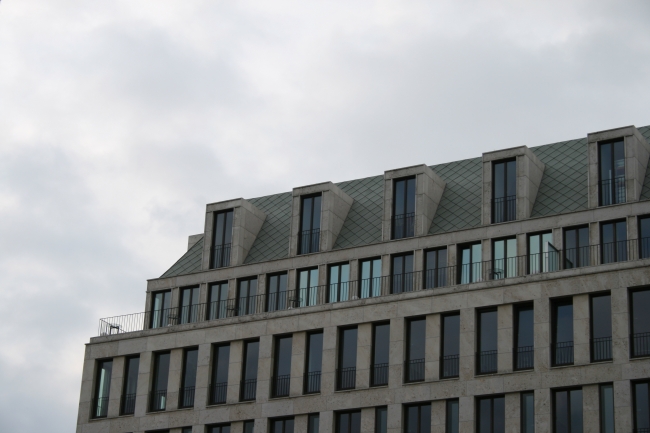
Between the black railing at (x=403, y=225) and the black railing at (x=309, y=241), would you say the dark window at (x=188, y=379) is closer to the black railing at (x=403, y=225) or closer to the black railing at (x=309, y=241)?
the black railing at (x=309, y=241)

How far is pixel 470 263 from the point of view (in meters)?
73.9

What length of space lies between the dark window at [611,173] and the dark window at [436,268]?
829cm

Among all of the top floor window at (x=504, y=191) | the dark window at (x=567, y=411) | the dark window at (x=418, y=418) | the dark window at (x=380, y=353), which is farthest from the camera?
the top floor window at (x=504, y=191)

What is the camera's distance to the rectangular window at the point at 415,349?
7188cm

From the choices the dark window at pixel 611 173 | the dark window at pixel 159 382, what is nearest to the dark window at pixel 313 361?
the dark window at pixel 159 382

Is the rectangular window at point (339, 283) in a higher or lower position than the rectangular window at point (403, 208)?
lower

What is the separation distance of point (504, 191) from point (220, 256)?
1674 centimetres

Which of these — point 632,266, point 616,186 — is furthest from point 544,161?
point 632,266

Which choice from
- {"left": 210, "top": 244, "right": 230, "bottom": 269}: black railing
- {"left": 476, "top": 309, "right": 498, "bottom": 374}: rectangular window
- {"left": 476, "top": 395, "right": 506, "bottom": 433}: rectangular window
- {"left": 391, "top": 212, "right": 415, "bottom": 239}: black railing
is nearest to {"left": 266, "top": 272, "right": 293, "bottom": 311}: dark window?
{"left": 210, "top": 244, "right": 230, "bottom": 269}: black railing

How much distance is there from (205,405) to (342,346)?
A: 26.1 feet

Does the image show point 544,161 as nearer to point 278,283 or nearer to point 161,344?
point 278,283

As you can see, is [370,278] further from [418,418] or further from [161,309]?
[161,309]

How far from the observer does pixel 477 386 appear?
2731 inches

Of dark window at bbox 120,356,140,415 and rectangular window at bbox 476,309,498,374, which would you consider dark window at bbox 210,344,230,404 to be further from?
rectangular window at bbox 476,309,498,374
